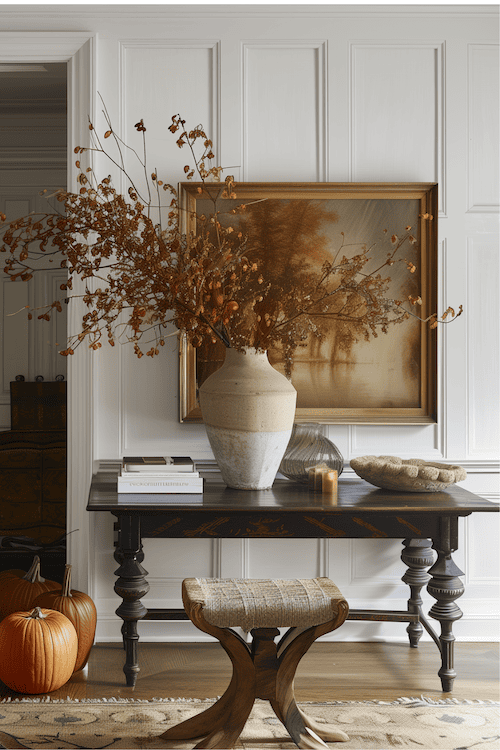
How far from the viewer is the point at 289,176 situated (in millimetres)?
3016

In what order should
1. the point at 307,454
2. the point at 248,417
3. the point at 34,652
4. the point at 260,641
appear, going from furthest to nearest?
the point at 307,454 → the point at 248,417 → the point at 34,652 → the point at 260,641

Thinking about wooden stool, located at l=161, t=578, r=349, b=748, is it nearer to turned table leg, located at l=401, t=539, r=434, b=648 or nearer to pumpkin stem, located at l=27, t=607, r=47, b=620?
pumpkin stem, located at l=27, t=607, r=47, b=620

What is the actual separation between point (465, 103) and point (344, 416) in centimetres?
157

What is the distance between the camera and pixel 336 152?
3025 mm

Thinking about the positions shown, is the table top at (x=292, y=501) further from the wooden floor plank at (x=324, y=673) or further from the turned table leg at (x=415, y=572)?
the wooden floor plank at (x=324, y=673)

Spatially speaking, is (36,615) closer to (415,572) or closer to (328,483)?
(328,483)

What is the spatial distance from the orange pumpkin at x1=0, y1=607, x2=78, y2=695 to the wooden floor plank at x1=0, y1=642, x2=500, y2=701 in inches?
3.3

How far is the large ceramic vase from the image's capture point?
2.52m

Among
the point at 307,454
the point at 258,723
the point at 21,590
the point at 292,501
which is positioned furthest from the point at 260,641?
the point at 21,590

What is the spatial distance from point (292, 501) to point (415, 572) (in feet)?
2.76

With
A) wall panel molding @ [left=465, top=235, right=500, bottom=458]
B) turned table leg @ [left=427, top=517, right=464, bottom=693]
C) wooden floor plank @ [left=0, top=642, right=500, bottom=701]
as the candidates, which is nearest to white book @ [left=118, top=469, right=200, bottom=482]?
wooden floor plank @ [left=0, top=642, right=500, bottom=701]

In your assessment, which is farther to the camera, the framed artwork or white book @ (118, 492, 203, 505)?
the framed artwork

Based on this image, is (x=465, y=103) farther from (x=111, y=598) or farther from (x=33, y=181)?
(x=33, y=181)

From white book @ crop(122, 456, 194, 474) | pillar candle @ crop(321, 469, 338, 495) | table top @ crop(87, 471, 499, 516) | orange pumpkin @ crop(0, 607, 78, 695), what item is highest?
white book @ crop(122, 456, 194, 474)
